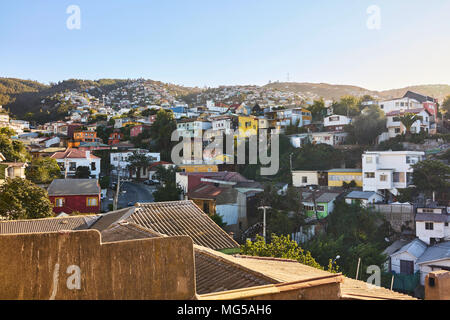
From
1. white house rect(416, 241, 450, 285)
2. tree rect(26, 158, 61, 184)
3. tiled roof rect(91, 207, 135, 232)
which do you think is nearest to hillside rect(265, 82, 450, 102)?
tree rect(26, 158, 61, 184)

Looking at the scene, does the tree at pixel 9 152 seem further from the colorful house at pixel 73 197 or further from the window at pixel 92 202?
the window at pixel 92 202

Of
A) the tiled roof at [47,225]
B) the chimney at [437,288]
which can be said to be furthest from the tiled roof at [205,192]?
the chimney at [437,288]

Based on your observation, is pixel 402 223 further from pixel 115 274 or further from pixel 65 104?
pixel 65 104

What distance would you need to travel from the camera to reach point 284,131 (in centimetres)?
3944

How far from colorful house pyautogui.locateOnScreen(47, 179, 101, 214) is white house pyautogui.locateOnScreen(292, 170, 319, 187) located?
1556 cm

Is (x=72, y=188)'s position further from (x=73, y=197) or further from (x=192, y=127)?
(x=192, y=127)

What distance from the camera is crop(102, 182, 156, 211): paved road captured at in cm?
2721

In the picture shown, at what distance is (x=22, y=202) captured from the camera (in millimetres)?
16578

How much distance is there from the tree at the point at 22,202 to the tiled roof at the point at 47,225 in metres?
4.81

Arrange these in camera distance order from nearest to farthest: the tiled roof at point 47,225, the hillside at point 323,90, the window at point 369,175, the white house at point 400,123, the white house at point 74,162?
1. the tiled roof at point 47,225
2. the window at point 369,175
3. the white house at point 400,123
4. the white house at point 74,162
5. the hillside at point 323,90

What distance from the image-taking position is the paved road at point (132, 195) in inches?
1071

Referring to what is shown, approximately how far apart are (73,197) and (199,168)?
13380 millimetres

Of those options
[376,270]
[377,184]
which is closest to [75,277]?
[376,270]

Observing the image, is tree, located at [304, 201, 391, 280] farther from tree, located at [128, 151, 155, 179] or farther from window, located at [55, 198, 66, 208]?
tree, located at [128, 151, 155, 179]
